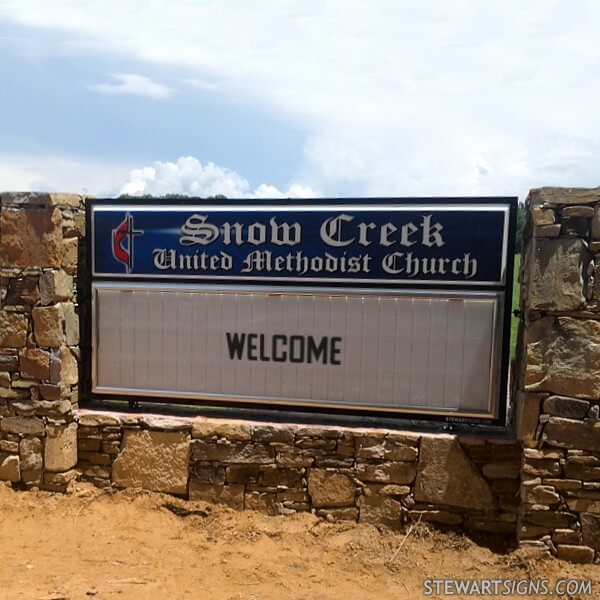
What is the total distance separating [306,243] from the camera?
5156 mm

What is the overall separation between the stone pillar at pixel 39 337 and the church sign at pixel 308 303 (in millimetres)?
259

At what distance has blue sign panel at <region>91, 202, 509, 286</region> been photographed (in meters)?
4.88

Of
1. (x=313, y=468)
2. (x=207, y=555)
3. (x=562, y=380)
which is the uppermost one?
(x=562, y=380)

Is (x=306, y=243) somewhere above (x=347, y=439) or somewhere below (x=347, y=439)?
above

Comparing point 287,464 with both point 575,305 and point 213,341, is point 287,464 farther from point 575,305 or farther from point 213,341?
point 575,305

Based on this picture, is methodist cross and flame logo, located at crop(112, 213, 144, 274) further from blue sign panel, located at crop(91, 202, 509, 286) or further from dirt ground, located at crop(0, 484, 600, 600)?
dirt ground, located at crop(0, 484, 600, 600)

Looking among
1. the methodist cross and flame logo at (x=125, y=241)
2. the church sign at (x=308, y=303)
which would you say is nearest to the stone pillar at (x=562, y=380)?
the church sign at (x=308, y=303)

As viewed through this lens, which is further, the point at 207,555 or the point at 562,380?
the point at 207,555

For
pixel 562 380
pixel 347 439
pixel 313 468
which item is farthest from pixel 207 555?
pixel 562 380

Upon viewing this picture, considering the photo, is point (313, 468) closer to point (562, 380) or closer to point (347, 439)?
point (347, 439)

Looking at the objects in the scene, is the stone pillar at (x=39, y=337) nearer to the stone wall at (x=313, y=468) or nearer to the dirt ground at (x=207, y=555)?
the stone wall at (x=313, y=468)

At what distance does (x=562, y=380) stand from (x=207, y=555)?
324 centimetres

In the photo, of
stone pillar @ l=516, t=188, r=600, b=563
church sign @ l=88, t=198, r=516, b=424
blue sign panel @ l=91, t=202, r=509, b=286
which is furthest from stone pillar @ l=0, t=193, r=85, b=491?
stone pillar @ l=516, t=188, r=600, b=563

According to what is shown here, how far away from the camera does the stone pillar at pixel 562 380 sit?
436 centimetres
